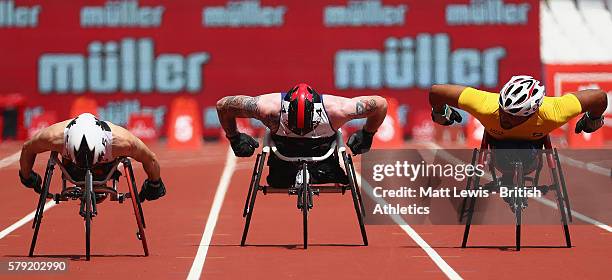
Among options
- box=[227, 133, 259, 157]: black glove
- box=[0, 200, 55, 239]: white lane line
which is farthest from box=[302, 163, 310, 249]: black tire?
box=[0, 200, 55, 239]: white lane line

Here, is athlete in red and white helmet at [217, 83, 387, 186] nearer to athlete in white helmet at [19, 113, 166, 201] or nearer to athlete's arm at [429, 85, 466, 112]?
athlete's arm at [429, 85, 466, 112]

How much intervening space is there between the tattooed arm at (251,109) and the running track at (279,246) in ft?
3.72

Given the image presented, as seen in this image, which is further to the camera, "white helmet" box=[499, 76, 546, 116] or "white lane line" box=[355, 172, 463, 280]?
"white helmet" box=[499, 76, 546, 116]

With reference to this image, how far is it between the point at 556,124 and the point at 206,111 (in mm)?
19843

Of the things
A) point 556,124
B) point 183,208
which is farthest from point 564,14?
point 556,124

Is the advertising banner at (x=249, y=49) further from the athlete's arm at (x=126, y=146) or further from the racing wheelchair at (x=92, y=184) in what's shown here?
the athlete's arm at (x=126, y=146)

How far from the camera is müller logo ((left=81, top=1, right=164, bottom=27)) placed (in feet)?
109

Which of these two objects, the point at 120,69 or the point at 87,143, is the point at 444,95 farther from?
the point at 120,69

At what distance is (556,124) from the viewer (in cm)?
1428

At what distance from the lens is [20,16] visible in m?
33.4

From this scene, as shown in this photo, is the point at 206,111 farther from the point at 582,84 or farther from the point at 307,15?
the point at 582,84

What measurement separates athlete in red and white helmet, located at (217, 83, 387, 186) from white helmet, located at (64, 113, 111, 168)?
Answer: 164cm

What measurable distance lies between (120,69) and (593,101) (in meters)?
20.1

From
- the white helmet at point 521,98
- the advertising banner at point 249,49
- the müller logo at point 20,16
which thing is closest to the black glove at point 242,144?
the white helmet at point 521,98
